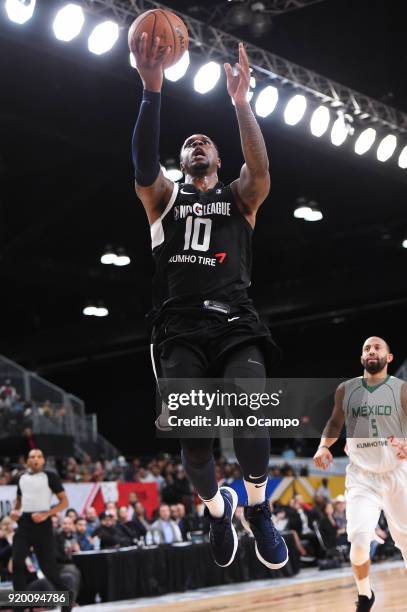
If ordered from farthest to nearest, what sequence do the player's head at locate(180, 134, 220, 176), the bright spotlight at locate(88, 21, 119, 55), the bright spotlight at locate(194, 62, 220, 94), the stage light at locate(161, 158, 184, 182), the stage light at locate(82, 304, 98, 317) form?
1. the stage light at locate(82, 304, 98, 317)
2. the stage light at locate(161, 158, 184, 182)
3. the bright spotlight at locate(194, 62, 220, 94)
4. the bright spotlight at locate(88, 21, 119, 55)
5. the player's head at locate(180, 134, 220, 176)

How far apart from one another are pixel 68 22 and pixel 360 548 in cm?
654

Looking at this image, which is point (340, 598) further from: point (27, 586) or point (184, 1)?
point (184, 1)

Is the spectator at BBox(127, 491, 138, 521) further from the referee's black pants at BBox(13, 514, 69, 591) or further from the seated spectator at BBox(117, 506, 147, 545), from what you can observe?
the referee's black pants at BBox(13, 514, 69, 591)

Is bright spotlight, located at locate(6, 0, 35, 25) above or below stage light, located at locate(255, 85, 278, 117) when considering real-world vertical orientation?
below

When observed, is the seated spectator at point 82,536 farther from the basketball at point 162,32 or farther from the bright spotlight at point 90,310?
the bright spotlight at point 90,310

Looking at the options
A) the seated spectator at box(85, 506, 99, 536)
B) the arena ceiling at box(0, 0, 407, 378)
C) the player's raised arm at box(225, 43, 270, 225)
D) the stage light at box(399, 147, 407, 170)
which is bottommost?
the seated spectator at box(85, 506, 99, 536)

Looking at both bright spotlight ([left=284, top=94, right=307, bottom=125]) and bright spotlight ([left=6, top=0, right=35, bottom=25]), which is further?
bright spotlight ([left=284, top=94, right=307, bottom=125])

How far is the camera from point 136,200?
17266mm

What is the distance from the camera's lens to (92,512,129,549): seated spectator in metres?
12.9

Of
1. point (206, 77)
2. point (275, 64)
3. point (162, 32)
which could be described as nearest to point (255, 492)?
point (162, 32)

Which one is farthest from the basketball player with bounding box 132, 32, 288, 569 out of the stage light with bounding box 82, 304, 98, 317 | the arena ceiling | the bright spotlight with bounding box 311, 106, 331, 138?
the stage light with bounding box 82, 304, 98, 317

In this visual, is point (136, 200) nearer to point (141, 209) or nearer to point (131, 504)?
point (141, 209)

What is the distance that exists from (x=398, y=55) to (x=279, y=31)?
2.08 meters

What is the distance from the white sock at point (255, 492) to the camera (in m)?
4.38
